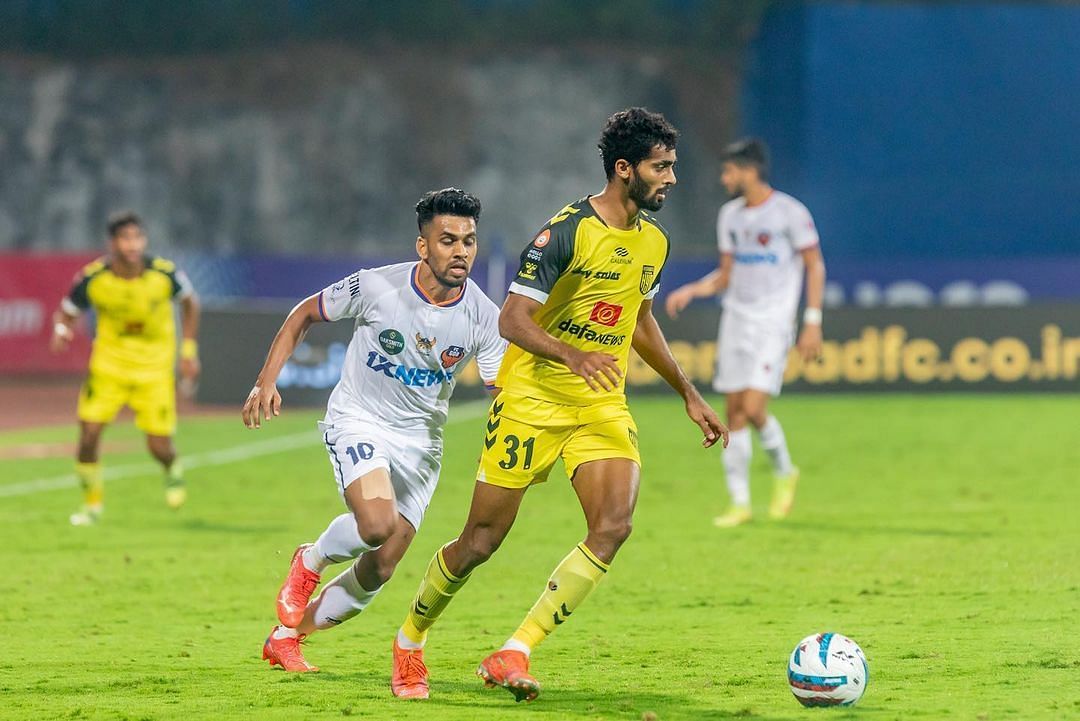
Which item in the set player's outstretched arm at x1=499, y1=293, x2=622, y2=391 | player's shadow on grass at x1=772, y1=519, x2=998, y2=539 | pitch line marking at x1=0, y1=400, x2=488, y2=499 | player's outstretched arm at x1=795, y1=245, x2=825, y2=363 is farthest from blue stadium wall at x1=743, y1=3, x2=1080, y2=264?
player's outstretched arm at x1=499, y1=293, x2=622, y2=391

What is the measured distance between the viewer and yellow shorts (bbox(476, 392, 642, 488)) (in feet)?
22.4

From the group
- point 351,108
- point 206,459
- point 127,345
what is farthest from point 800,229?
point 351,108

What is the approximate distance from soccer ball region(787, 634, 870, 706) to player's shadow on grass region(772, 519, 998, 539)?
17.9 ft

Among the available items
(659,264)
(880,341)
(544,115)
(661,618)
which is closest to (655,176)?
(659,264)

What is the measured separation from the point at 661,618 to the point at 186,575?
10.7 ft

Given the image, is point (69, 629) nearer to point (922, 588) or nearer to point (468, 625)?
point (468, 625)

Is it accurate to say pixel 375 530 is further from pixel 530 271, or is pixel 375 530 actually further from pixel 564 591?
pixel 530 271

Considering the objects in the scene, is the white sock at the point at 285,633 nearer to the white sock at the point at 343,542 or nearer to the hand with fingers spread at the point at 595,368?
the white sock at the point at 343,542

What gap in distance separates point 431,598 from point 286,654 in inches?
32.0

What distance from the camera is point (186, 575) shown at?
10.5m

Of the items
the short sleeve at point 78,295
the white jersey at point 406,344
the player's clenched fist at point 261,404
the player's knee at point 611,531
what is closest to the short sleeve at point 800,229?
the short sleeve at point 78,295

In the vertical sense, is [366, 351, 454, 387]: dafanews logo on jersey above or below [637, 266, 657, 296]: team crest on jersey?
below

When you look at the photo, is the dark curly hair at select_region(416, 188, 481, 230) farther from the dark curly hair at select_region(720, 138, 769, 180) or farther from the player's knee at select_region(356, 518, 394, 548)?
the dark curly hair at select_region(720, 138, 769, 180)

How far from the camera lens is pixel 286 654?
734cm
